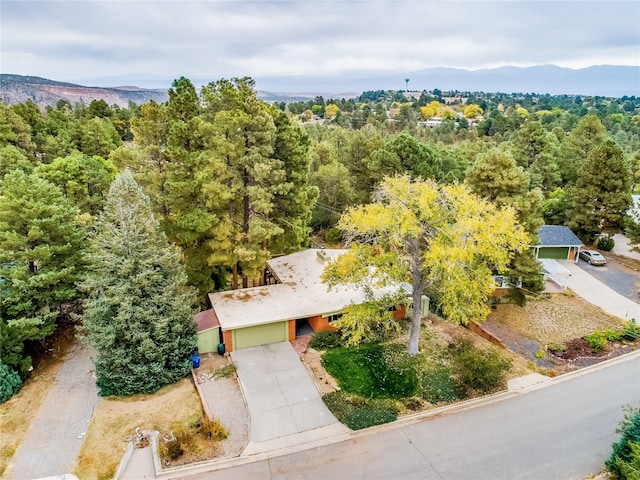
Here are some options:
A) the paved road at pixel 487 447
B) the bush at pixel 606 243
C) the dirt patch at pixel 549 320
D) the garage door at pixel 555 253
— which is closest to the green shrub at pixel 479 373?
the paved road at pixel 487 447

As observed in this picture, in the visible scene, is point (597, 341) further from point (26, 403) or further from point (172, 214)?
point (26, 403)

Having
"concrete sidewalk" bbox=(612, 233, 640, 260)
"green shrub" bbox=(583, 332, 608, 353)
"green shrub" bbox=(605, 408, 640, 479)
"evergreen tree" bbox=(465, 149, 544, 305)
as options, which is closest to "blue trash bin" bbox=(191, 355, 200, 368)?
"green shrub" bbox=(605, 408, 640, 479)

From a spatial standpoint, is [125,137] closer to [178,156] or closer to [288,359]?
[178,156]

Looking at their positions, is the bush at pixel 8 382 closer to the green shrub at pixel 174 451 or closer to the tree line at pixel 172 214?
the tree line at pixel 172 214

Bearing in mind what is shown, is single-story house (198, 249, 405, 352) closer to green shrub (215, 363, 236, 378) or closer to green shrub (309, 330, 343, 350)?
green shrub (309, 330, 343, 350)

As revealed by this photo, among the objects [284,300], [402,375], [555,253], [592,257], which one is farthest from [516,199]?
[284,300]

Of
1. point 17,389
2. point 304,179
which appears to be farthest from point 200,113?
point 17,389
